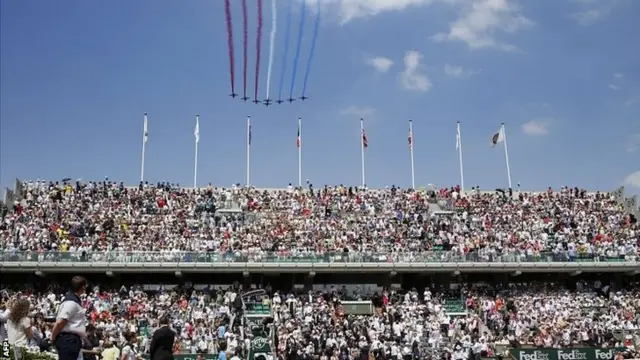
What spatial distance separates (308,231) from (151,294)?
10.9 meters

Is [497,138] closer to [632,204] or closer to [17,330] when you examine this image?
[632,204]

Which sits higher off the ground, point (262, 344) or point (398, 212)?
point (398, 212)

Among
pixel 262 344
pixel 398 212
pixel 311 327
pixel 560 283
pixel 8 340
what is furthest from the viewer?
pixel 398 212

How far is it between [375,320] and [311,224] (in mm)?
12333

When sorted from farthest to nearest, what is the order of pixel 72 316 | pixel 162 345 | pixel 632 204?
pixel 632 204 → pixel 162 345 → pixel 72 316

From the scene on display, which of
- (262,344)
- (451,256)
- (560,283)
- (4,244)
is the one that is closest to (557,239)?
(560,283)

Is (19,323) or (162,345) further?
(19,323)

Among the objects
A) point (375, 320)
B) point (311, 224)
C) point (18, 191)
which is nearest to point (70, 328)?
point (375, 320)

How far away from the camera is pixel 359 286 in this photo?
4806 centimetres

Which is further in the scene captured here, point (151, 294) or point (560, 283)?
point (560, 283)

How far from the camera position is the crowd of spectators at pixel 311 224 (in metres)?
46.5

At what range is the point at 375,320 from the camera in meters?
39.7

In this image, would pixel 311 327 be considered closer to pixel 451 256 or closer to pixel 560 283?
pixel 451 256

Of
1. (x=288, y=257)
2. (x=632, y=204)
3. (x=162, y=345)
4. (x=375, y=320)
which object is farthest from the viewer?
(x=632, y=204)
